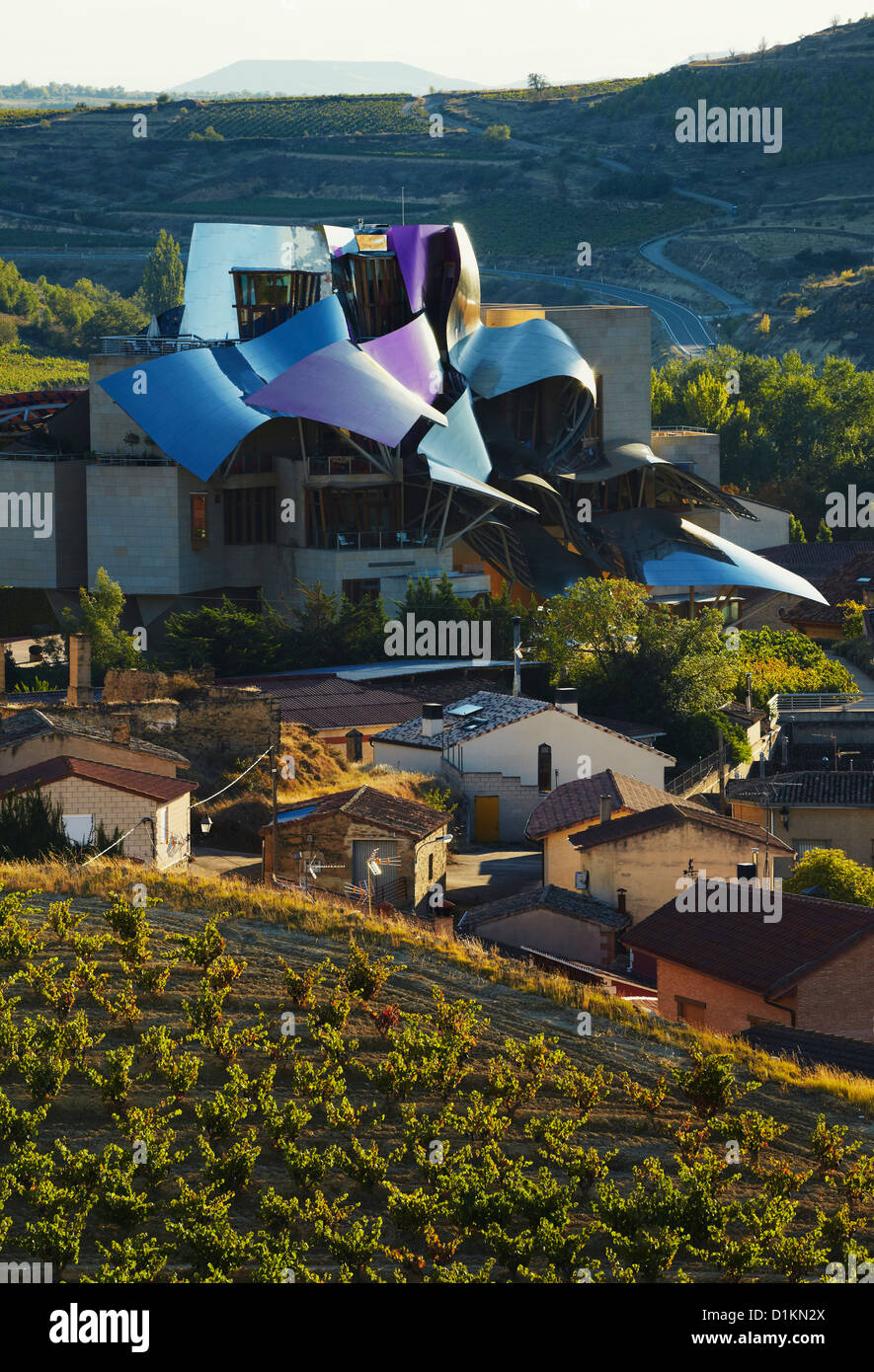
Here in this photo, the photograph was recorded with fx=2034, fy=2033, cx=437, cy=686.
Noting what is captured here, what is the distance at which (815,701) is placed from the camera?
5653 cm

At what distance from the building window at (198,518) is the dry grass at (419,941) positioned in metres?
34.9

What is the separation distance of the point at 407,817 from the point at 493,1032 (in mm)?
14116

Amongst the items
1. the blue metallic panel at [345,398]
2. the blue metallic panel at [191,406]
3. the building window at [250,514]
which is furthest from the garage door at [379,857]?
the building window at [250,514]

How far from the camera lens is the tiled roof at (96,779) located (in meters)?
31.8

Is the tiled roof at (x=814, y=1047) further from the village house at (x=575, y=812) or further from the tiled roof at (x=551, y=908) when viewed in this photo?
the village house at (x=575, y=812)

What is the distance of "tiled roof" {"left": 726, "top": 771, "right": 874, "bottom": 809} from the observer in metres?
42.7

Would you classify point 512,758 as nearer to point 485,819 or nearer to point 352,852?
point 485,819

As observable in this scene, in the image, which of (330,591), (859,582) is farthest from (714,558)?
(330,591)

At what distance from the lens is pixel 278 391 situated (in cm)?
6144

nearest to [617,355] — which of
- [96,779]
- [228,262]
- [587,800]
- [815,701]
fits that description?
[228,262]

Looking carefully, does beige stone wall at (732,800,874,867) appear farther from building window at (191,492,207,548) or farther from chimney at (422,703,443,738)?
building window at (191,492,207,548)

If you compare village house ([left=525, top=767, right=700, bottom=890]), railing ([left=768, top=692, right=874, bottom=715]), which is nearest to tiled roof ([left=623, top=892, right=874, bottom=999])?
village house ([left=525, top=767, right=700, bottom=890])

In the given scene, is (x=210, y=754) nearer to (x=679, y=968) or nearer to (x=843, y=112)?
(x=679, y=968)

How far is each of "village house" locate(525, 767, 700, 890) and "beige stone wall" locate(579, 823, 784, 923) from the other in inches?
38.9
